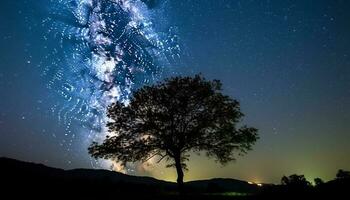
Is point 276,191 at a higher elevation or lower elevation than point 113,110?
lower

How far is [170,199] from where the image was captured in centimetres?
3116

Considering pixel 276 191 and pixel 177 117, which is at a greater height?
pixel 177 117

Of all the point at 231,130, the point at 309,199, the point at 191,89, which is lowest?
the point at 309,199

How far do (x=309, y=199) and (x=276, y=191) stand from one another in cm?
377

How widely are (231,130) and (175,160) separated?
7.06 meters

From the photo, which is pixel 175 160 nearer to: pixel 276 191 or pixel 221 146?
pixel 221 146

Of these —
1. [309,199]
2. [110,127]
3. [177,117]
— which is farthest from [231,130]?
[309,199]

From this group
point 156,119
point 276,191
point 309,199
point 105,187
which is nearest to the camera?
point 309,199

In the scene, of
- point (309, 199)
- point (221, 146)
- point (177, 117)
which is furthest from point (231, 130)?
point (309, 199)

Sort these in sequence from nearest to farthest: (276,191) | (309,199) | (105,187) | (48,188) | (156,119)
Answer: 1. (309,199)
2. (276,191)
3. (48,188)
4. (105,187)
5. (156,119)

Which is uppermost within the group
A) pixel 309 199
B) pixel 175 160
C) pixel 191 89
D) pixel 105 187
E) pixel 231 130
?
pixel 191 89

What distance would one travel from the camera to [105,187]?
35938mm

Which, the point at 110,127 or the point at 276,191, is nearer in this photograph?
the point at 276,191

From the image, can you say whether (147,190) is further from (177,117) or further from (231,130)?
(231,130)
